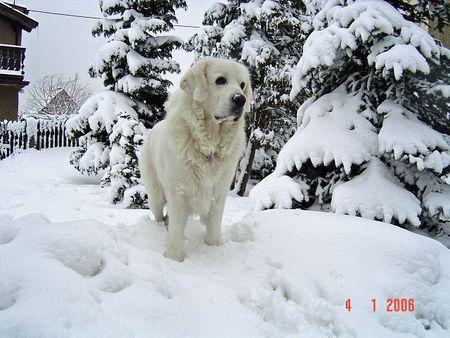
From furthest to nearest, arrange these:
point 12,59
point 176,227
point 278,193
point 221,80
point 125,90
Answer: point 12,59 → point 125,90 → point 278,193 → point 221,80 → point 176,227

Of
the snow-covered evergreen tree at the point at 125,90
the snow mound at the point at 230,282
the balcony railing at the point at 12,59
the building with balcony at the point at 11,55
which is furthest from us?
the building with balcony at the point at 11,55

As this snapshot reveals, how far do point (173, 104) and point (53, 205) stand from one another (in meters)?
3.31

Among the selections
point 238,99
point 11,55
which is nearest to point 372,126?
point 238,99

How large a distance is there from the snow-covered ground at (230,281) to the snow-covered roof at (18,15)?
18109 mm

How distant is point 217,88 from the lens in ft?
9.78

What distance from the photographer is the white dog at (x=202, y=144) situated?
114 inches

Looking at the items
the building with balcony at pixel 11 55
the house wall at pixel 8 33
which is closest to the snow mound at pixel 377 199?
the building with balcony at pixel 11 55

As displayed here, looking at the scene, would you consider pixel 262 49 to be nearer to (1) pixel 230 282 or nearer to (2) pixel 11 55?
(1) pixel 230 282

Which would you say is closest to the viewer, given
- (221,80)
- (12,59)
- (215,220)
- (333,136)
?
(221,80)

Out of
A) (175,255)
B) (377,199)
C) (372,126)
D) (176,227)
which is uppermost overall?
(372,126)

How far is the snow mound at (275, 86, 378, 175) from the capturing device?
13.2ft

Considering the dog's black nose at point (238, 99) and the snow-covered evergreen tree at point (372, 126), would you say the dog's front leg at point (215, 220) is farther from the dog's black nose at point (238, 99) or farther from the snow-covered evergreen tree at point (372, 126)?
the snow-covered evergreen tree at point (372, 126)
